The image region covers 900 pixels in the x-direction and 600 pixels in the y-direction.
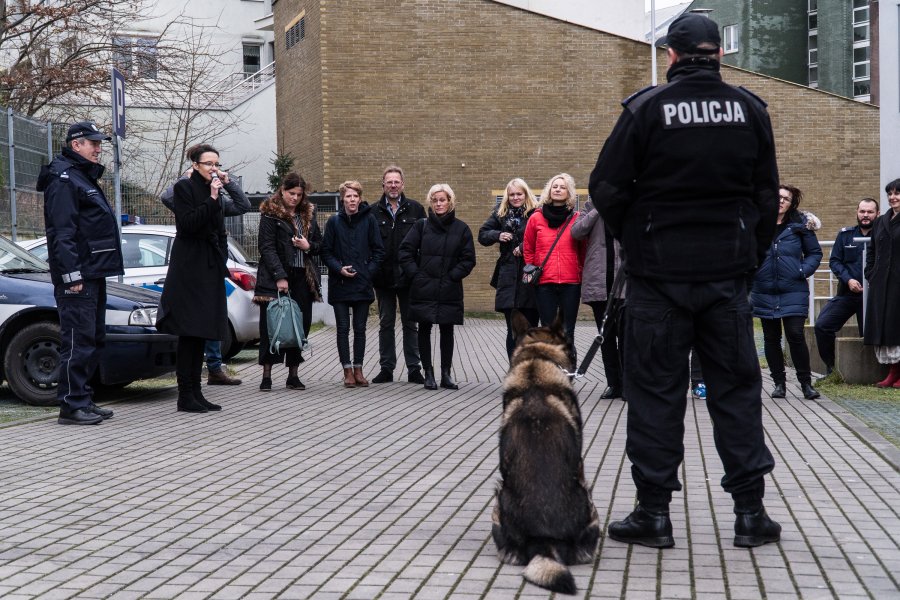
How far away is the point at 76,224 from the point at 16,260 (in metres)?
2.32

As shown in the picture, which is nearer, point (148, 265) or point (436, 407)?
point (436, 407)

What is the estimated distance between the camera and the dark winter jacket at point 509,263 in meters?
11.1

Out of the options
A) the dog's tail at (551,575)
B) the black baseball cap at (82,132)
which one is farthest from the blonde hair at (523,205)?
the dog's tail at (551,575)

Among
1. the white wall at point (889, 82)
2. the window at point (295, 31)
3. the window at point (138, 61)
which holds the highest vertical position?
the window at point (295, 31)

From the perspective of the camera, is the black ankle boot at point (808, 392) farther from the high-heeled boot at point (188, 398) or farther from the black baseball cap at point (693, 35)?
the black baseball cap at point (693, 35)

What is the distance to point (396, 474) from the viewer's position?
275 inches

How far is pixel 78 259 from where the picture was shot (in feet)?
29.2

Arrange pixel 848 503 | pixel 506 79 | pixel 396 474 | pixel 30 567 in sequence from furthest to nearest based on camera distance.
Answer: pixel 506 79 < pixel 396 474 < pixel 848 503 < pixel 30 567

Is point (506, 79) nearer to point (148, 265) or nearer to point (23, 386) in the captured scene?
point (148, 265)

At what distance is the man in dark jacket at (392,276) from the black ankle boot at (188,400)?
2.77 metres

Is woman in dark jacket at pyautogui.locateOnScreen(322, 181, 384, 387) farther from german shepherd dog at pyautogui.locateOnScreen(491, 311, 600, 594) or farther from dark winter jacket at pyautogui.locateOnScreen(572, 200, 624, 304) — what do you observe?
german shepherd dog at pyautogui.locateOnScreen(491, 311, 600, 594)

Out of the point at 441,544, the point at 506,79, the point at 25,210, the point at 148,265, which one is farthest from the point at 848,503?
the point at 506,79

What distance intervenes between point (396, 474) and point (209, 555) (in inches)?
82.5

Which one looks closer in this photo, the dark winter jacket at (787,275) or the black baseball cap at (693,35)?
the black baseball cap at (693,35)
